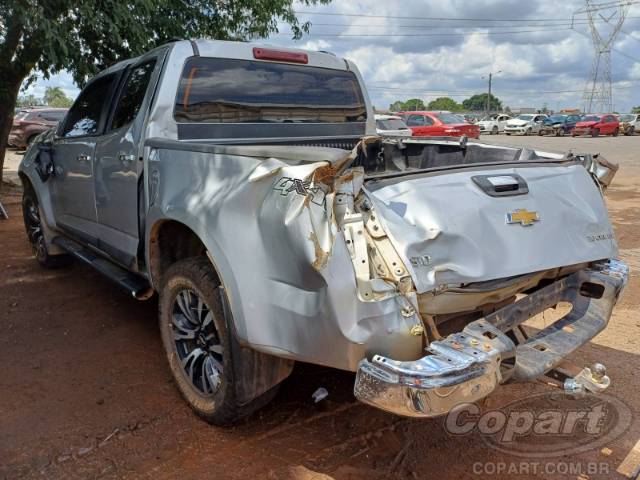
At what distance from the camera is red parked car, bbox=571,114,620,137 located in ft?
112

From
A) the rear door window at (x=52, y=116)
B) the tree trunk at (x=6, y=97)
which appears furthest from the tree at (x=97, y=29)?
the rear door window at (x=52, y=116)

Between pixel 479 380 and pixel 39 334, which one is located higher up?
pixel 479 380

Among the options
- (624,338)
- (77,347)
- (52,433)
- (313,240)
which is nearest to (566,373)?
(313,240)

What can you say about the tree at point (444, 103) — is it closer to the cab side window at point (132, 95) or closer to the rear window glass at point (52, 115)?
the rear window glass at point (52, 115)

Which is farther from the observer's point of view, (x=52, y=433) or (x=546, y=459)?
(x=52, y=433)

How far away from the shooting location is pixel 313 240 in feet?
6.96

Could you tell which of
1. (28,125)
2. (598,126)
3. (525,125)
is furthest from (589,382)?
(525,125)

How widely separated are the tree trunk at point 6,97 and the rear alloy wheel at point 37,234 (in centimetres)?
371

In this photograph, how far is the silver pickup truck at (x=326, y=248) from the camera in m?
2.12

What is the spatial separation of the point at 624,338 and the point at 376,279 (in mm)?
2959

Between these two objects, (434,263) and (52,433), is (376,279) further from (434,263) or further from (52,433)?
(52,433)

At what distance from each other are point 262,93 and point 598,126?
117ft

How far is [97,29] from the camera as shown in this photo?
589cm

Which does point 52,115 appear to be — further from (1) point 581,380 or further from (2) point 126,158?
(1) point 581,380
